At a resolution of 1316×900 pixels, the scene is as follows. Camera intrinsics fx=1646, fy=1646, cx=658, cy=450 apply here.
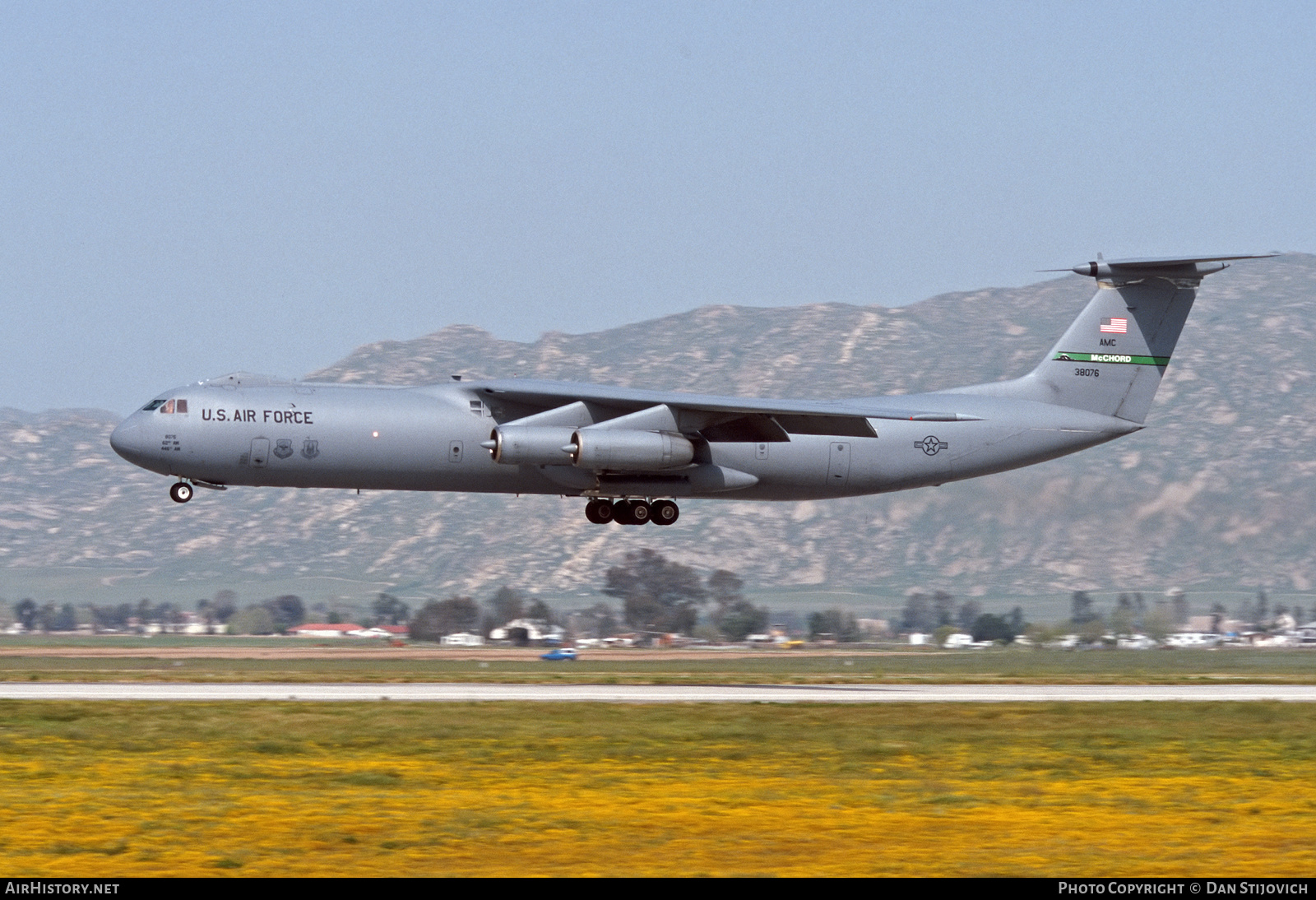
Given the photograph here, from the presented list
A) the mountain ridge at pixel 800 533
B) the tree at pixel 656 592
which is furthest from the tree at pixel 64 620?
the tree at pixel 656 592

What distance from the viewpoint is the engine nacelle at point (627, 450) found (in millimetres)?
30750

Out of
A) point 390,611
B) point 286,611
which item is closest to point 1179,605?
point 390,611

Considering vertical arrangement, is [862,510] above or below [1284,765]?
above

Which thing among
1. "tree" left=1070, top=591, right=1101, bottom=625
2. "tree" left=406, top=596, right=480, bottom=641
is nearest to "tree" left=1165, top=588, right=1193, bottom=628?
"tree" left=1070, top=591, right=1101, bottom=625

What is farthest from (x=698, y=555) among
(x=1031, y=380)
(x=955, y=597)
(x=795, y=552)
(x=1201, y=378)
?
(x=1031, y=380)

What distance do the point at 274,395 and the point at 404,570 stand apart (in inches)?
5360

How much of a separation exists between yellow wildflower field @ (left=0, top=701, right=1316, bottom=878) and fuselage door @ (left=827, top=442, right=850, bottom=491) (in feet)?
32.6

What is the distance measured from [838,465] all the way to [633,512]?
433 centimetres

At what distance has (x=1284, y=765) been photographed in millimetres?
18688

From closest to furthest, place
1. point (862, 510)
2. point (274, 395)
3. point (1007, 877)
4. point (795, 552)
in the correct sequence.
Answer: point (1007, 877) < point (274, 395) < point (862, 510) < point (795, 552)

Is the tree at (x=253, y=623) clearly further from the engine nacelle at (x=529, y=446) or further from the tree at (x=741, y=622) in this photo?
the engine nacelle at (x=529, y=446)

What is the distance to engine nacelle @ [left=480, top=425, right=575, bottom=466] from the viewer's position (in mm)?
30531

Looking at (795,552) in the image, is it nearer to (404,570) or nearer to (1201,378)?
(404,570)

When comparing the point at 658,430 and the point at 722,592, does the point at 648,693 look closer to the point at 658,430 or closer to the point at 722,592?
the point at 658,430
